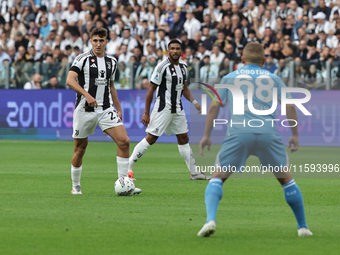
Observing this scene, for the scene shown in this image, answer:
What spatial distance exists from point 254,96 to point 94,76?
12.1 feet

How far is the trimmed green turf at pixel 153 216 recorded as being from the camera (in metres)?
5.45

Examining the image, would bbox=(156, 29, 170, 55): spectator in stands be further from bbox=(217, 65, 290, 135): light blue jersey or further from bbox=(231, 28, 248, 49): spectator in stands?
bbox=(217, 65, 290, 135): light blue jersey

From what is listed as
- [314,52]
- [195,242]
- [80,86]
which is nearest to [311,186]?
[80,86]

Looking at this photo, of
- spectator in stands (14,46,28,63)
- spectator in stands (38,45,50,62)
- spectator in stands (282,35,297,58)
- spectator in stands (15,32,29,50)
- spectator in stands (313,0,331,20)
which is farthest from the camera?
spectator in stands (15,32,29,50)

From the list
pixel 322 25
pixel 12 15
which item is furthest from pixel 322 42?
pixel 12 15

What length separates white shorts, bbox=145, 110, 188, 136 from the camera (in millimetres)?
11234

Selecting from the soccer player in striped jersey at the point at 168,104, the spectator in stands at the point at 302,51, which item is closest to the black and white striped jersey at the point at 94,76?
the soccer player in striped jersey at the point at 168,104

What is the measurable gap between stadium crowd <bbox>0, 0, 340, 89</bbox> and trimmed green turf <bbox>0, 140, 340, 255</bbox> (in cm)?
753

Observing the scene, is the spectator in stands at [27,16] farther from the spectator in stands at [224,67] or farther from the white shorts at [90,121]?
the white shorts at [90,121]

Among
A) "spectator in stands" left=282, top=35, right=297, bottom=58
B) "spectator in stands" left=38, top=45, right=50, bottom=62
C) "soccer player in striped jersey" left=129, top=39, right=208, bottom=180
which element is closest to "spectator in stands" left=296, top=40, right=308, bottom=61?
"spectator in stands" left=282, top=35, right=297, bottom=58

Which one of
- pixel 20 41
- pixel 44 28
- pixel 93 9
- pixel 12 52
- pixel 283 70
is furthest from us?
pixel 44 28

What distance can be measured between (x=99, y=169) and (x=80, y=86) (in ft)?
14.3

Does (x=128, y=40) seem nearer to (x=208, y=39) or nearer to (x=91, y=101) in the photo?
(x=208, y=39)

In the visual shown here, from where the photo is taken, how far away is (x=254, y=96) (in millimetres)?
5891
